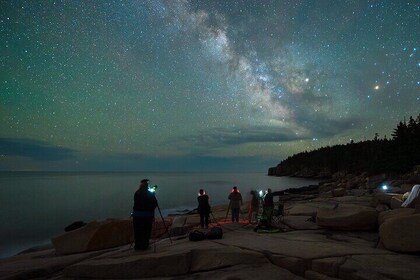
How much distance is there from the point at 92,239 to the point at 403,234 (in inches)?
504

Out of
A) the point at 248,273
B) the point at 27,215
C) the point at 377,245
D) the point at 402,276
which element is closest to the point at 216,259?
the point at 248,273

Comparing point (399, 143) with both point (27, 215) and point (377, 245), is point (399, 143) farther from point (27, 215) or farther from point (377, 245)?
point (27, 215)

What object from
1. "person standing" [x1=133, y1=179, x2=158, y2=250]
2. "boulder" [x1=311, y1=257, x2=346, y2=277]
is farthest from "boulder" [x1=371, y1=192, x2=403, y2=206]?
"person standing" [x1=133, y1=179, x2=158, y2=250]

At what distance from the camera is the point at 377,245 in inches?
375

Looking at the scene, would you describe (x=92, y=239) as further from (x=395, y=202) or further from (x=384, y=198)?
(x=384, y=198)

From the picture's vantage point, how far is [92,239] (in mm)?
13883

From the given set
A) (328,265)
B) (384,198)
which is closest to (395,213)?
(384,198)

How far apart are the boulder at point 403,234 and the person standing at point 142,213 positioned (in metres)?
7.57

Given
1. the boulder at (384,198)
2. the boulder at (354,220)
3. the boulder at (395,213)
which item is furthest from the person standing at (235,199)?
the boulder at (384,198)

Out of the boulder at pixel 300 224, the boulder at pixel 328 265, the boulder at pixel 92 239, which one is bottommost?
the boulder at pixel 92 239

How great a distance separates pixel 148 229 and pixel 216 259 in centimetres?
318

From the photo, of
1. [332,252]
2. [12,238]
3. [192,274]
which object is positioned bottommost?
[12,238]

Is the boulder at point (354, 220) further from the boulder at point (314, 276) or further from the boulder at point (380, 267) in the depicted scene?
the boulder at point (314, 276)

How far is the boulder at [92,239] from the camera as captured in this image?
1392cm
